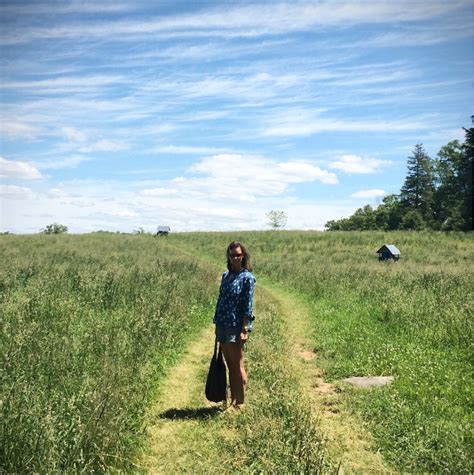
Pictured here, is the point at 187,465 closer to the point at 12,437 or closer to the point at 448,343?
the point at 12,437

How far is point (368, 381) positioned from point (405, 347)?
6.17 feet

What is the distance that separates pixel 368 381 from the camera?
24.0 ft

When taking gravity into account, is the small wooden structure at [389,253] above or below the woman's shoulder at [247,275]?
above

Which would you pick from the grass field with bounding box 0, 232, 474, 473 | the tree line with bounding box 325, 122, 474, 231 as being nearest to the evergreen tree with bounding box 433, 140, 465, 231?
the tree line with bounding box 325, 122, 474, 231

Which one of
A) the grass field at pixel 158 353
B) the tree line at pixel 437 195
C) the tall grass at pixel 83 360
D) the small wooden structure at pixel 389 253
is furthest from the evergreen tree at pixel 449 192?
the tall grass at pixel 83 360

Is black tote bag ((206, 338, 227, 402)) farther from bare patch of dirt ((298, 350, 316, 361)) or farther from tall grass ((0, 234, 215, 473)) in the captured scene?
bare patch of dirt ((298, 350, 316, 361))

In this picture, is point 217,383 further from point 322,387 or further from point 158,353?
point 158,353

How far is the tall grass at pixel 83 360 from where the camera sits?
4.40m

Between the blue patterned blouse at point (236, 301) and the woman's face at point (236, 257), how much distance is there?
0.12 m

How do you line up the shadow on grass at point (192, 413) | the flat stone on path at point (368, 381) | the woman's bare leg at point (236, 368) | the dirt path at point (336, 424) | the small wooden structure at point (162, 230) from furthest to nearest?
1. the small wooden structure at point (162, 230)
2. the flat stone on path at point (368, 381)
3. the woman's bare leg at point (236, 368)
4. the shadow on grass at point (192, 413)
5. the dirt path at point (336, 424)

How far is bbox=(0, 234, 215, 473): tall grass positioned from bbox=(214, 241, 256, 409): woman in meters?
1.53

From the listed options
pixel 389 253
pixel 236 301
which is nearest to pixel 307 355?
pixel 236 301

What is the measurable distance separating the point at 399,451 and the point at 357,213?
92.6 m

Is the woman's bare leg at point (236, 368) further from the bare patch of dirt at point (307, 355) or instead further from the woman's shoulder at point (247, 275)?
the bare patch of dirt at point (307, 355)
